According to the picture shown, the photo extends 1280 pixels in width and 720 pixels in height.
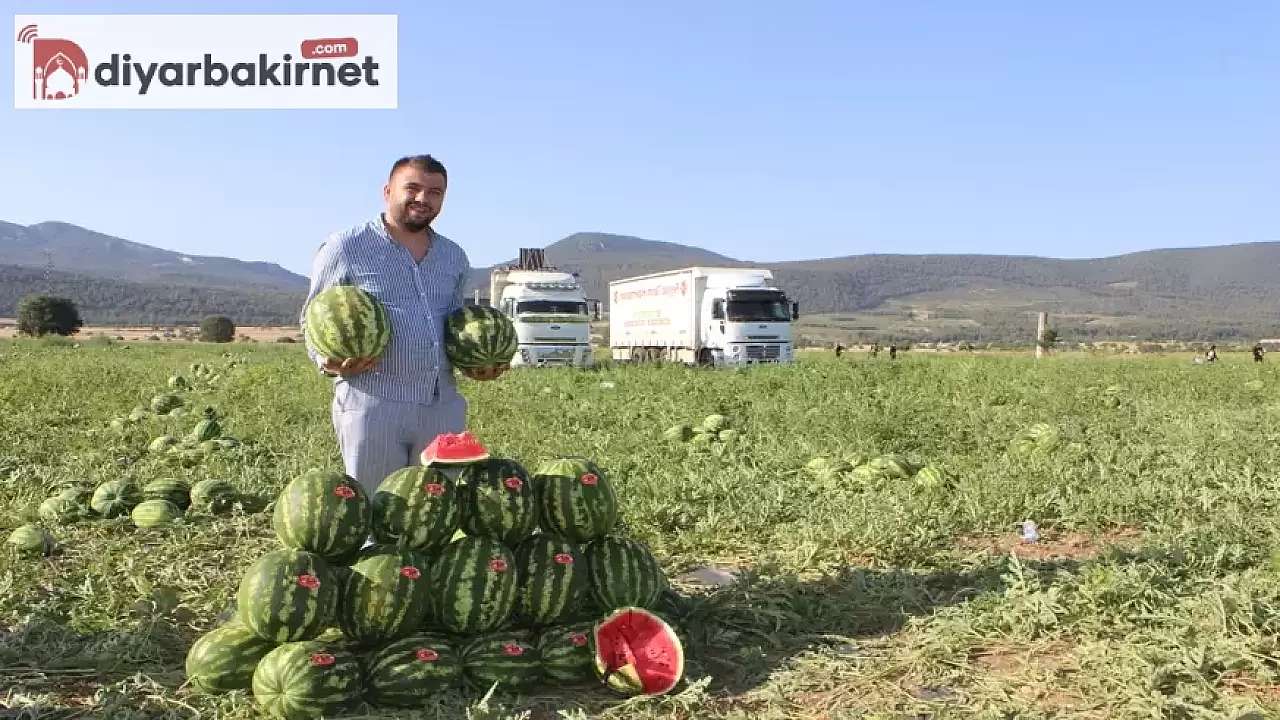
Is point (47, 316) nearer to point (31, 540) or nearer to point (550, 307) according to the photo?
point (550, 307)

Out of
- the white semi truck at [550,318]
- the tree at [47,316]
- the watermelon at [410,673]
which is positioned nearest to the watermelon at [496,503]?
the watermelon at [410,673]

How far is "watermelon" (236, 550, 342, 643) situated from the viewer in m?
4.14

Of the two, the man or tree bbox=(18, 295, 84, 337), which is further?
tree bbox=(18, 295, 84, 337)

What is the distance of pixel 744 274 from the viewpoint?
105 ft

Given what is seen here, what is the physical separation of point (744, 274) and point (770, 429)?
2073 cm

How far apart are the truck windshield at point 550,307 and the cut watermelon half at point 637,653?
26.3 meters

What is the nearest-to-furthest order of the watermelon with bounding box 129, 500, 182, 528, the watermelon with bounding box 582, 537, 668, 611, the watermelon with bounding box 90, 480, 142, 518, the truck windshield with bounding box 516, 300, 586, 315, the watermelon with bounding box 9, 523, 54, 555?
the watermelon with bounding box 582, 537, 668, 611 → the watermelon with bounding box 9, 523, 54, 555 → the watermelon with bounding box 129, 500, 182, 528 → the watermelon with bounding box 90, 480, 142, 518 → the truck windshield with bounding box 516, 300, 586, 315

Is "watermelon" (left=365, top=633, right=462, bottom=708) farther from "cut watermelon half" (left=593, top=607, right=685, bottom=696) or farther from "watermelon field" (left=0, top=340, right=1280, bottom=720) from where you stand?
"cut watermelon half" (left=593, top=607, right=685, bottom=696)

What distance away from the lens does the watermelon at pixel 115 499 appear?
7.57 metres

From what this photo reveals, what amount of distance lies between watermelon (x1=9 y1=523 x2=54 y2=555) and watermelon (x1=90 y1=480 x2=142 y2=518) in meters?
0.78

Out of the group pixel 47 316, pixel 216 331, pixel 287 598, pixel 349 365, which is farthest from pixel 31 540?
pixel 216 331

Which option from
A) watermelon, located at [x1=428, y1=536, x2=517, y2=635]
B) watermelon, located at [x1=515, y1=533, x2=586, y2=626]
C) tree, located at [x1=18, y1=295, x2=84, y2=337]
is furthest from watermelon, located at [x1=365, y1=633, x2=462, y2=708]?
tree, located at [x1=18, y1=295, x2=84, y2=337]

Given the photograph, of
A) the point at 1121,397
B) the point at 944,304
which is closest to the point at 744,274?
the point at 1121,397

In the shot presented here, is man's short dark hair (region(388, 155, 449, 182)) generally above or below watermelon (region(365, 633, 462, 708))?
above
